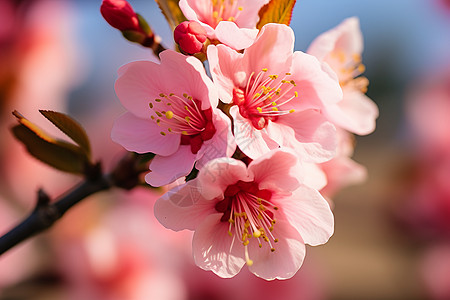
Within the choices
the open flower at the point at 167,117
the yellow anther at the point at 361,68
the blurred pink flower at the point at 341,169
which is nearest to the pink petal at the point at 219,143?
the open flower at the point at 167,117

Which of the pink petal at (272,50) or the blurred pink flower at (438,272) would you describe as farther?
the blurred pink flower at (438,272)

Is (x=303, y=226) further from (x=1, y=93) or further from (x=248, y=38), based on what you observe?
(x=1, y=93)

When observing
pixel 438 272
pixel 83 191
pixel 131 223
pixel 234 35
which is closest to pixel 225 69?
pixel 234 35

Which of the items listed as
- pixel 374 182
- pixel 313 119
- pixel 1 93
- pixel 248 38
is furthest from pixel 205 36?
pixel 374 182

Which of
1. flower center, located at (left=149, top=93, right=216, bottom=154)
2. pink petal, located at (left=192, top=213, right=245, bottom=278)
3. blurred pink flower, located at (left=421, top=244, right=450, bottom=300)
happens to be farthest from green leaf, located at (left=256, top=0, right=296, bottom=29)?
blurred pink flower, located at (left=421, top=244, right=450, bottom=300)

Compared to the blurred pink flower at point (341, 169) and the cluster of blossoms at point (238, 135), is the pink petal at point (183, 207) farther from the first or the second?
A: the blurred pink flower at point (341, 169)

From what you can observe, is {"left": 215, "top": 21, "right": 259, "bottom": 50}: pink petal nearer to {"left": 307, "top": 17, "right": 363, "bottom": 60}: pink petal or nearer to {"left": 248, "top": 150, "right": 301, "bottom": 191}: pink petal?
{"left": 248, "top": 150, "right": 301, "bottom": 191}: pink petal
